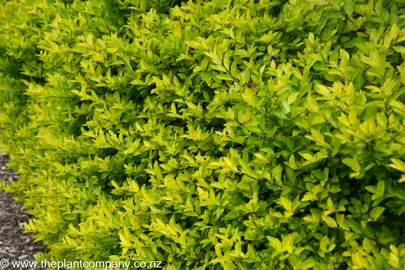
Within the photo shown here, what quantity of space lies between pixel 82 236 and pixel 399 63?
203 centimetres

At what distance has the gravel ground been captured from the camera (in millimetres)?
4332

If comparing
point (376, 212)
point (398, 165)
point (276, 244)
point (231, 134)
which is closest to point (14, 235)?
point (231, 134)

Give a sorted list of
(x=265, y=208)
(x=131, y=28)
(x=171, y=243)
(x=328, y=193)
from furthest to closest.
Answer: (x=131, y=28) < (x=171, y=243) < (x=265, y=208) < (x=328, y=193)

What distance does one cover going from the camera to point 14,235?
4.60 metres

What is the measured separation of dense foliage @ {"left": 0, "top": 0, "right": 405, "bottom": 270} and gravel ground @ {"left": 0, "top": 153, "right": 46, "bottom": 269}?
2.81ft

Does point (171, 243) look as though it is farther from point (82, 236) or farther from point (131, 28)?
point (131, 28)

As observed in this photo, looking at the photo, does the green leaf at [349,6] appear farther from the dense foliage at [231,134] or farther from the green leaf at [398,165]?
the green leaf at [398,165]

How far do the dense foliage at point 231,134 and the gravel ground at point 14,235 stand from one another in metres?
0.86

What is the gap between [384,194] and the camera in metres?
1.96

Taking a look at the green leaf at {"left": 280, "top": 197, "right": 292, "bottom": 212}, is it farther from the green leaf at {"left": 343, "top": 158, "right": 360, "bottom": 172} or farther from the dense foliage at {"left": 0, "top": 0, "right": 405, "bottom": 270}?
the green leaf at {"left": 343, "top": 158, "right": 360, "bottom": 172}

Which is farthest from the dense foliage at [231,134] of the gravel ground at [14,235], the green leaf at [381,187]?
the gravel ground at [14,235]

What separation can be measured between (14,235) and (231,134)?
3062mm

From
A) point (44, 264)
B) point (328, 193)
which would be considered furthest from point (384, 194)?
point (44, 264)

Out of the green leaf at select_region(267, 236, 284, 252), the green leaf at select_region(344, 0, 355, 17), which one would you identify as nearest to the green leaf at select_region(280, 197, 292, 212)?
the green leaf at select_region(267, 236, 284, 252)
